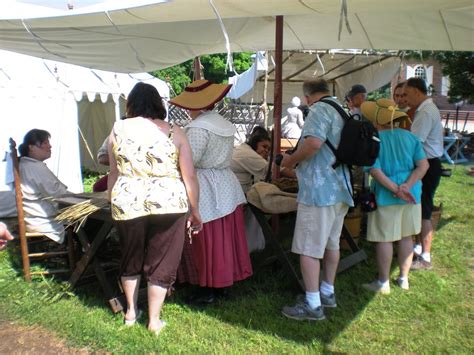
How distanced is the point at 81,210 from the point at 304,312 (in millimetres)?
1724

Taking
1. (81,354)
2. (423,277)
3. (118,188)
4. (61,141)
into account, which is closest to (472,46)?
(423,277)

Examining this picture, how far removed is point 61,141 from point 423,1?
608 centimetres

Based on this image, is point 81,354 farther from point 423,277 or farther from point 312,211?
point 423,277

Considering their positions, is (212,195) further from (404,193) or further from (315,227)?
(404,193)

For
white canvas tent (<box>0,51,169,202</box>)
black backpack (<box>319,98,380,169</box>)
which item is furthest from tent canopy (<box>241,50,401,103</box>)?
black backpack (<box>319,98,380,169</box>)

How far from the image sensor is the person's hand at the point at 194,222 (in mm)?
2871

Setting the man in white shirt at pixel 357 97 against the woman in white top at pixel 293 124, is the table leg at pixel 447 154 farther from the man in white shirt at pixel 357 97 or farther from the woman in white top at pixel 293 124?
the man in white shirt at pixel 357 97

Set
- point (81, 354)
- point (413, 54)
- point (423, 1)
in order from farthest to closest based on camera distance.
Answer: point (413, 54)
point (81, 354)
point (423, 1)

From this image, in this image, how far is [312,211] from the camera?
3004 mm

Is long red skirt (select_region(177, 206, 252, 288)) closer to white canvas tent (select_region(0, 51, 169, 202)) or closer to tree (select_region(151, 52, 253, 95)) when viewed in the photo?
white canvas tent (select_region(0, 51, 169, 202))

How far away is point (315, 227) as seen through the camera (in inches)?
118

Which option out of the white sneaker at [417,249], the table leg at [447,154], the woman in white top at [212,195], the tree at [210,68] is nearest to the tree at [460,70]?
the table leg at [447,154]

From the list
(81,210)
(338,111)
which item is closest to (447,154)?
(338,111)

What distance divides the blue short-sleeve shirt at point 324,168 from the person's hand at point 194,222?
0.71 metres
